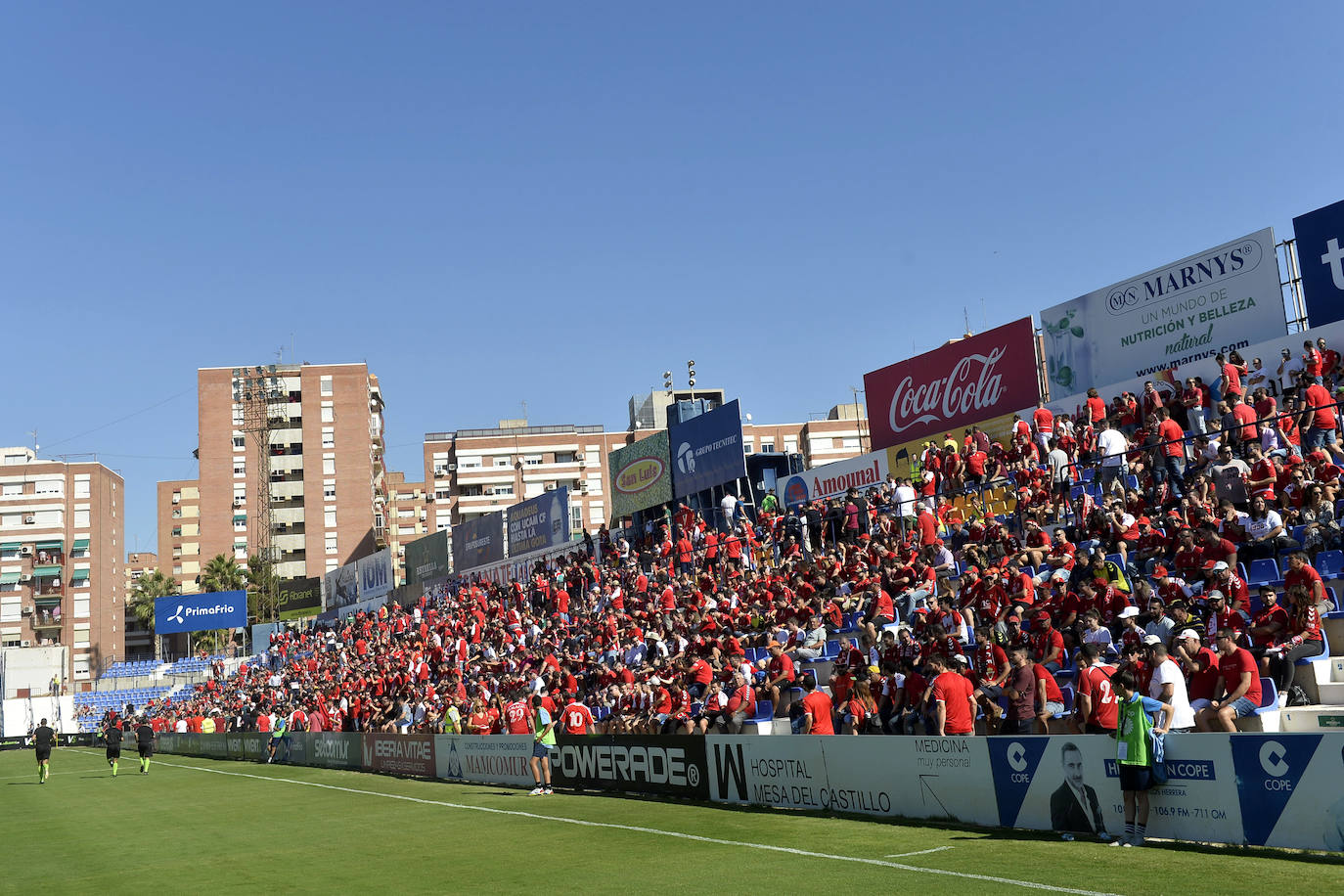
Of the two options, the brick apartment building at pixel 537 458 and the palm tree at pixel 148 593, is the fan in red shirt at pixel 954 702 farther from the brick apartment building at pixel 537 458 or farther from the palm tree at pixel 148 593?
the palm tree at pixel 148 593

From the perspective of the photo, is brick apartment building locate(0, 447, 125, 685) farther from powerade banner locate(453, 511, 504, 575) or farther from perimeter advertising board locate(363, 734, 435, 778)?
perimeter advertising board locate(363, 734, 435, 778)

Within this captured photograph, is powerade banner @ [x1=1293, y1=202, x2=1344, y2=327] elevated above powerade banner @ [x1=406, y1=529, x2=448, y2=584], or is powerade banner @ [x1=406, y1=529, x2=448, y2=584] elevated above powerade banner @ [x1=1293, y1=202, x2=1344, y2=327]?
powerade banner @ [x1=1293, y1=202, x2=1344, y2=327]

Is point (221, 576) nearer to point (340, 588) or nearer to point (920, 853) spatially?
point (340, 588)

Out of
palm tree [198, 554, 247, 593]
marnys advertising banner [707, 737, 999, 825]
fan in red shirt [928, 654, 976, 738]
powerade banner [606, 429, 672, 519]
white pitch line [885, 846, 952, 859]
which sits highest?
palm tree [198, 554, 247, 593]

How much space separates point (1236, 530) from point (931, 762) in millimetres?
5935

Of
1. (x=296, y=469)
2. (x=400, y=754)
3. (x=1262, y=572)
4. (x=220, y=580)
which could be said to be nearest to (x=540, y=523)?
(x=400, y=754)

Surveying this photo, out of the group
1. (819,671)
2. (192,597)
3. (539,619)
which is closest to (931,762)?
(819,671)

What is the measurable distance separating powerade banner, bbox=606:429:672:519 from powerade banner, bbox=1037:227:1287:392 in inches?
631

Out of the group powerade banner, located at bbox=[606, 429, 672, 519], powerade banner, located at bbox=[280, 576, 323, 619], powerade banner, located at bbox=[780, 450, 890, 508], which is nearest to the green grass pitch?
powerade banner, located at bbox=[780, 450, 890, 508]

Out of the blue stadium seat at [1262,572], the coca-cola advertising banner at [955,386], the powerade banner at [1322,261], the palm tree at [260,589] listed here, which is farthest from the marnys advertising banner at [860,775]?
the palm tree at [260,589]

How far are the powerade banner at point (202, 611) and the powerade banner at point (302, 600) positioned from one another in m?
5.88

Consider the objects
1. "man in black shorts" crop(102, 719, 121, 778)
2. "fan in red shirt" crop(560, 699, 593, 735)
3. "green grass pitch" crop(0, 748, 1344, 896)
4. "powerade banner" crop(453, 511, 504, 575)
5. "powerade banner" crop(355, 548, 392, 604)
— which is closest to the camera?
"green grass pitch" crop(0, 748, 1344, 896)

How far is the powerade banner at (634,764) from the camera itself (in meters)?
17.9

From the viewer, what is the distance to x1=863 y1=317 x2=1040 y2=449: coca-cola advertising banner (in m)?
28.2
